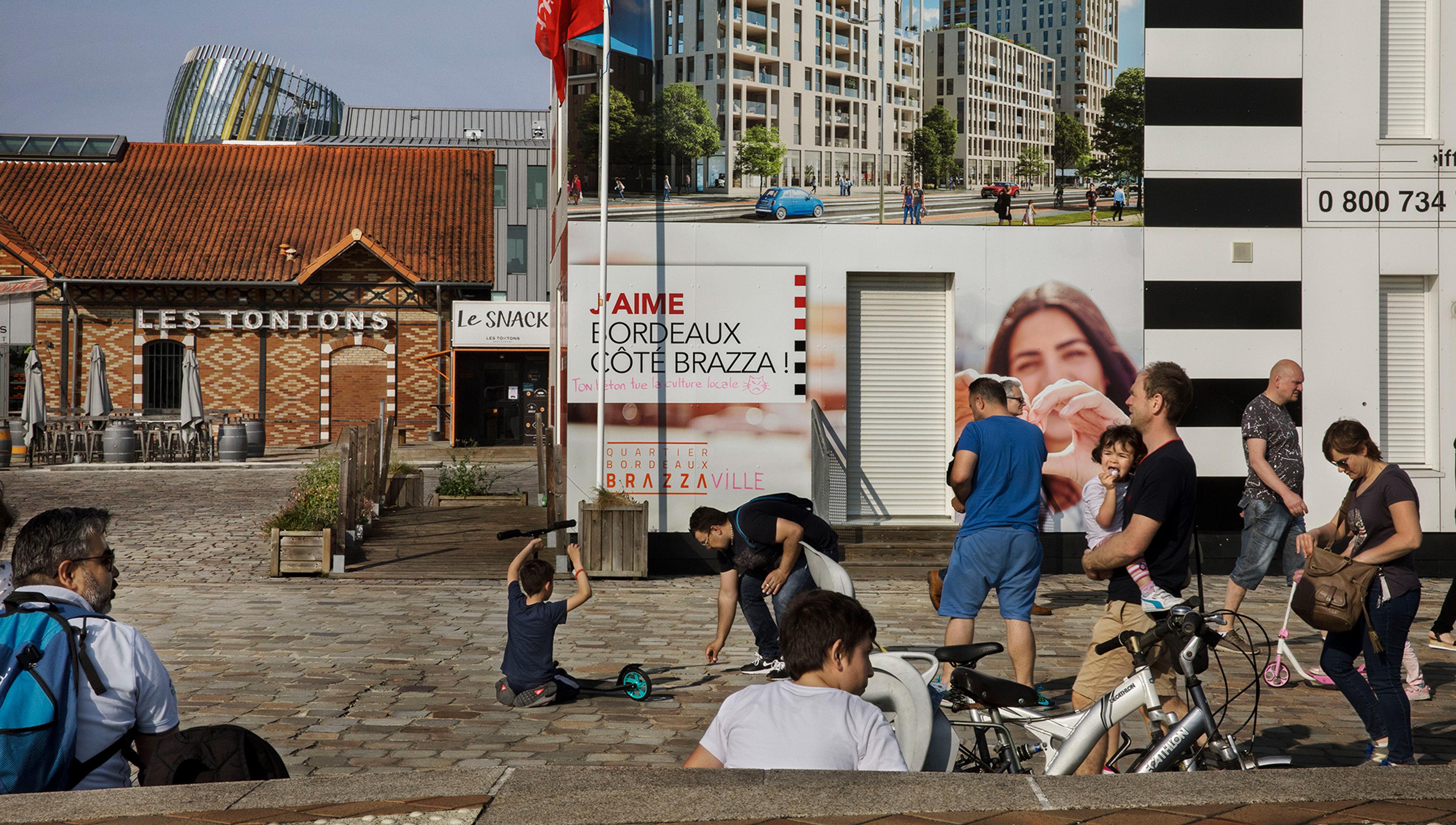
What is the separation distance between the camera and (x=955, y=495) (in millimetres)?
6148

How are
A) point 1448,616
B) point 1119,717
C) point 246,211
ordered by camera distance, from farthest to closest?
1. point 246,211
2. point 1448,616
3. point 1119,717

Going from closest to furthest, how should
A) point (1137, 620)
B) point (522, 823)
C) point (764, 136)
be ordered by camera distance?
point (522, 823)
point (1137, 620)
point (764, 136)

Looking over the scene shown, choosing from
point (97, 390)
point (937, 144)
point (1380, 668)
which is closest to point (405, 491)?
point (937, 144)

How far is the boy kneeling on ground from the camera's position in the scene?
21.4ft

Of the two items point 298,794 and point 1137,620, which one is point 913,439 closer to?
point 1137,620

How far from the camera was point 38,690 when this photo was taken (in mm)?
3244

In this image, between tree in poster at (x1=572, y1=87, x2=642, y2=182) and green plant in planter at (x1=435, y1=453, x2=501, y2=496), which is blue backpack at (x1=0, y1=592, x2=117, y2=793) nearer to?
tree in poster at (x1=572, y1=87, x2=642, y2=182)

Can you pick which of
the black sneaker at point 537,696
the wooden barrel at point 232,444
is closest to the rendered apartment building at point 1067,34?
the black sneaker at point 537,696

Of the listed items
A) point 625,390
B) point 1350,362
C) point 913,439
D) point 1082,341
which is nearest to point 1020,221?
point 1082,341

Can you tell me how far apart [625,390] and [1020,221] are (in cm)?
439

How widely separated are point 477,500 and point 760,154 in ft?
25.9

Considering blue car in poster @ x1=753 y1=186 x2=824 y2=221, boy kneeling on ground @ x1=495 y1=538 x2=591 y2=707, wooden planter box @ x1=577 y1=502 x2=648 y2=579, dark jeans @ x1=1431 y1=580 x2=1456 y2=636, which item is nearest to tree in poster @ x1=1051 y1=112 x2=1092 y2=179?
blue car in poster @ x1=753 y1=186 x2=824 y2=221

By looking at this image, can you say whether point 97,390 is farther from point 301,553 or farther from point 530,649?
point 530,649

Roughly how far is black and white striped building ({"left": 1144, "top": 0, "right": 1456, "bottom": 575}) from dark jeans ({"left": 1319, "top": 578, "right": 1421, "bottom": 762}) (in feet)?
21.2
